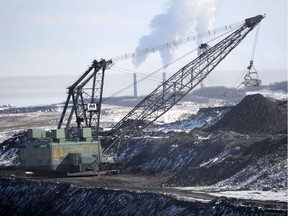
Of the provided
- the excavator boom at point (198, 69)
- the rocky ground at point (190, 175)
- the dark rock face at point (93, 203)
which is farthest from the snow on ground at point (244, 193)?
the excavator boom at point (198, 69)

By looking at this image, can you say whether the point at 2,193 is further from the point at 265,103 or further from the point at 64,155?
the point at 265,103

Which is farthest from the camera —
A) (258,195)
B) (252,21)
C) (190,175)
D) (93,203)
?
(252,21)

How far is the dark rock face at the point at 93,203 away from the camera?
37.0 m

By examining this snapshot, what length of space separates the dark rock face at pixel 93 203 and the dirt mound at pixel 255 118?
28690 millimetres

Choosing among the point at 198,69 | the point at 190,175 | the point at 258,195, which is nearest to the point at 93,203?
the point at 258,195

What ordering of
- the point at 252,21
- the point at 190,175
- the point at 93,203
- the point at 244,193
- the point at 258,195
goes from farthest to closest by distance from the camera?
the point at 252,21 → the point at 190,175 → the point at 93,203 → the point at 244,193 → the point at 258,195

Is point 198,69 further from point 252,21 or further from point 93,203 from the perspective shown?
point 93,203

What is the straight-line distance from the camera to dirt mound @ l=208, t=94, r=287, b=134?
73188 millimetres

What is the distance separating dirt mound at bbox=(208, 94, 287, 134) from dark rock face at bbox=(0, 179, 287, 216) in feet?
94.1

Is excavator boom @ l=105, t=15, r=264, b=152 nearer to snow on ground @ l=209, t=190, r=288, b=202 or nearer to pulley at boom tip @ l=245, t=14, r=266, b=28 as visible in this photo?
pulley at boom tip @ l=245, t=14, r=266, b=28

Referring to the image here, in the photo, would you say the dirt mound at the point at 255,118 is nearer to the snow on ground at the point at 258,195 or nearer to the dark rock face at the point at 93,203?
the snow on ground at the point at 258,195

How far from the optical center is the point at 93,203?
1767 inches

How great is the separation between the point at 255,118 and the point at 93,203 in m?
34.1

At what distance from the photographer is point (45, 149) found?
2424 inches
